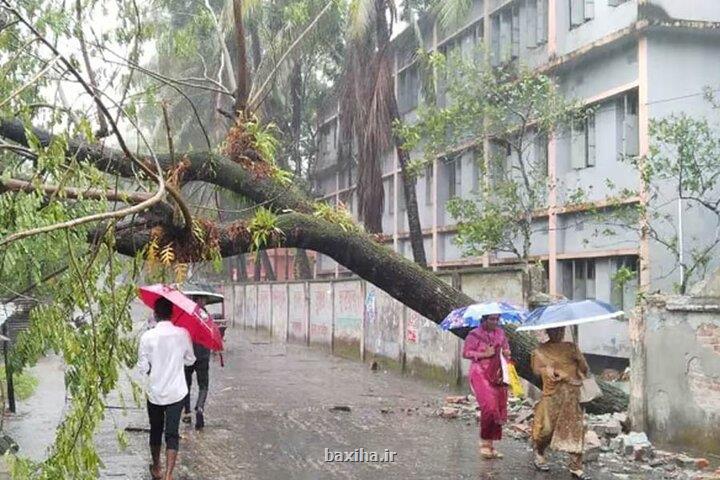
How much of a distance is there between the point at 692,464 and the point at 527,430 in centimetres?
232

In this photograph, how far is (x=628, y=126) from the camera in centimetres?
1669

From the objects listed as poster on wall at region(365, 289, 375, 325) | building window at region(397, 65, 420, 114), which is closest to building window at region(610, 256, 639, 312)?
poster on wall at region(365, 289, 375, 325)

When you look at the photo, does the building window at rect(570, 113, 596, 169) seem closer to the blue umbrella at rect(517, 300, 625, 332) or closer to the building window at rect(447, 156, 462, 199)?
the building window at rect(447, 156, 462, 199)

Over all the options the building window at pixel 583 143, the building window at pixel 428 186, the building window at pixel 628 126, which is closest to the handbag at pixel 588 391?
the building window at pixel 628 126

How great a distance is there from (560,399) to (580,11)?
40.1 ft

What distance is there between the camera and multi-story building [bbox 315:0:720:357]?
15992mm

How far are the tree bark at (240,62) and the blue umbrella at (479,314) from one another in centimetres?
353

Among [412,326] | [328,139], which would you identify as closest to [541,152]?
[412,326]

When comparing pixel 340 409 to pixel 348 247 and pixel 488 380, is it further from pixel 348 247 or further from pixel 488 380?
pixel 488 380

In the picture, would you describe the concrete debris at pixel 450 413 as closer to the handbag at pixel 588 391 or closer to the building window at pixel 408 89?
the handbag at pixel 588 391

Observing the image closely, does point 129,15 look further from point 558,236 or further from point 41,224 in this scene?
point 558,236

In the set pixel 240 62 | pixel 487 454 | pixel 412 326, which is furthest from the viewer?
pixel 412 326

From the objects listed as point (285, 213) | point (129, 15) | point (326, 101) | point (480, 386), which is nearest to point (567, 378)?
point (480, 386)

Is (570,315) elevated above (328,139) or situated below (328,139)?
below
